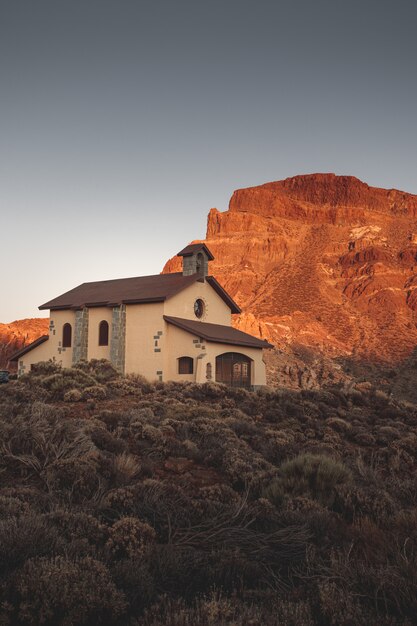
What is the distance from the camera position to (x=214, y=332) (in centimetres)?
2822

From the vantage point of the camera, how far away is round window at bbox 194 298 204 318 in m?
30.6

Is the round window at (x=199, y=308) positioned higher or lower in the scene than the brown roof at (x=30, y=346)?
higher

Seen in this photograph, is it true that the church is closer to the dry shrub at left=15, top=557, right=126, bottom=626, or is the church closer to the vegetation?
the vegetation

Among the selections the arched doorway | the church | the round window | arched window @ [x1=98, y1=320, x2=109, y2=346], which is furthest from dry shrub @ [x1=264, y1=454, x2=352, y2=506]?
arched window @ [x1=98, y1=320, x2=109, y2=346]

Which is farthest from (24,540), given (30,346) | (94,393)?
(30,346)

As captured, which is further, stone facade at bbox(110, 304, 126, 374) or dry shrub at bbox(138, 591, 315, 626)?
stone facade at bbox(110, 304, 126, 374)

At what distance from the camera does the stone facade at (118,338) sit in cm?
2844

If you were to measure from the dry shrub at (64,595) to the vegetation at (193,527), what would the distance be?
11 millimetres

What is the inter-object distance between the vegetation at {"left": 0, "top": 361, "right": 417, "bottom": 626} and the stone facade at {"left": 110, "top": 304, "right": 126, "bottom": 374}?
13.9m

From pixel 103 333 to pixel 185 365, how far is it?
583cm

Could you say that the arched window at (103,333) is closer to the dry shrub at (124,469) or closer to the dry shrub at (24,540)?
the dry shrub at (124,469)

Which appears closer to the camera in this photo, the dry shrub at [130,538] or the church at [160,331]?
the dry shrub at [130,538]

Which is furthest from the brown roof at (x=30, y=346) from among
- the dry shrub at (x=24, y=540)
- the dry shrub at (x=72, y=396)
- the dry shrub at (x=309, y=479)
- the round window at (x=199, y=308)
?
the dry shrub at (x=24, y=540)

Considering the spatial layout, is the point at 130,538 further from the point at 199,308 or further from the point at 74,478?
the point at 199,308
